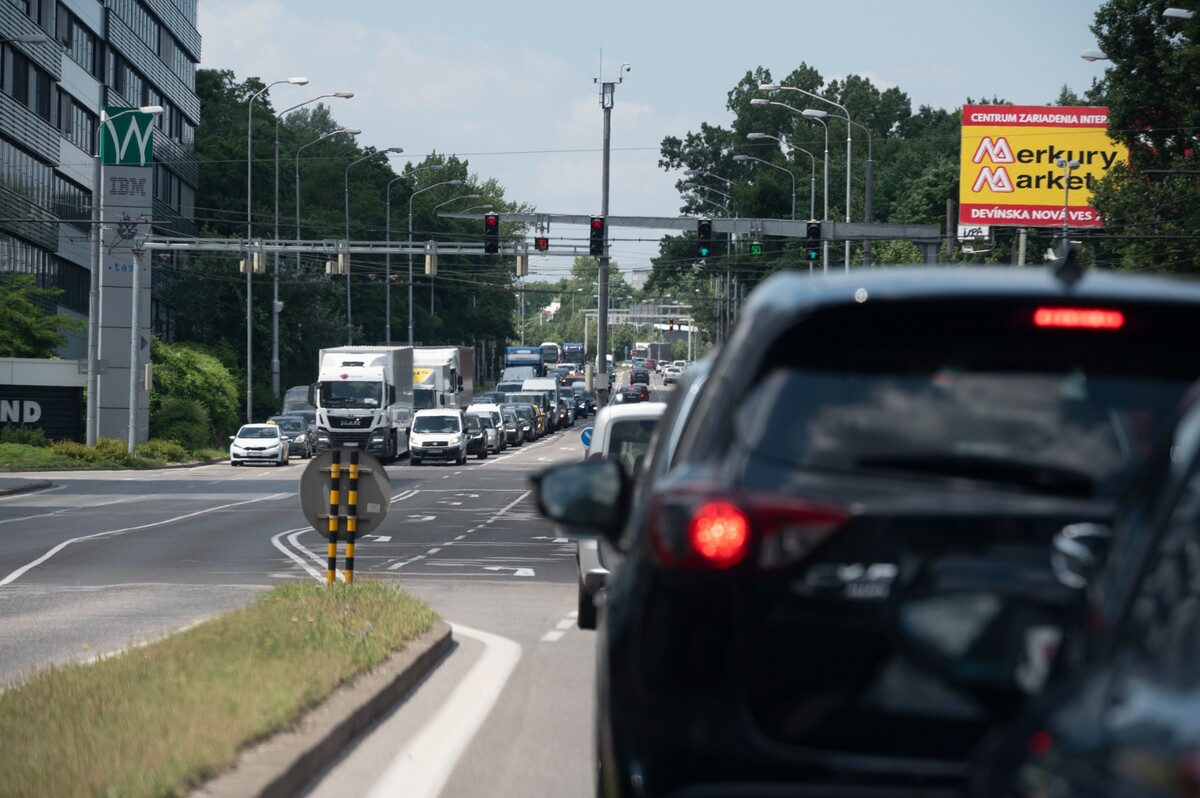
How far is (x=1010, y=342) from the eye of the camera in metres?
3.85

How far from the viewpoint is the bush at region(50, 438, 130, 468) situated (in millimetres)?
53656

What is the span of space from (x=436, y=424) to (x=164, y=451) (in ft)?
27.9

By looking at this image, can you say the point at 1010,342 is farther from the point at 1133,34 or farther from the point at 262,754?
the point at 1133,34

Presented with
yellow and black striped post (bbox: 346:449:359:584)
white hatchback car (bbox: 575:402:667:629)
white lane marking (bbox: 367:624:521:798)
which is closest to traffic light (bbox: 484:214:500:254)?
white hatchback car (bbox: 575:402:667:629)

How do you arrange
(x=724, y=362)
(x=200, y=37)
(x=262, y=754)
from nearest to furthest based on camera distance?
(x=724, y=362)
(x=262, y=754)
(x=200, y=37)

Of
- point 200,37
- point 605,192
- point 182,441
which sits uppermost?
point 200,37

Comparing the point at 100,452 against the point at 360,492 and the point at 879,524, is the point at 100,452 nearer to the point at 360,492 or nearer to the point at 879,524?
the point at 360,492

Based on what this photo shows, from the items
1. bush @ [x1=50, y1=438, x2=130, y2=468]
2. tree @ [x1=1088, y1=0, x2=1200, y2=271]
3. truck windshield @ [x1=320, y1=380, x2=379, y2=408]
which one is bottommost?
bush @ [x1=50, y1=438, x2=130, y2=468]

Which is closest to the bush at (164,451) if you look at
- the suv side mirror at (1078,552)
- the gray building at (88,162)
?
the gray building at (88,162)

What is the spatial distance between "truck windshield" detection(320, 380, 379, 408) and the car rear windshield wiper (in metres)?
53.2

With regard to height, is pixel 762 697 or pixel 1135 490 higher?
pixel 1135 490

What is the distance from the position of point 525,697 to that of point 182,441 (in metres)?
53.5

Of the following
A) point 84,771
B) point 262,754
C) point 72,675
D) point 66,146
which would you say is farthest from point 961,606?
point 66,146

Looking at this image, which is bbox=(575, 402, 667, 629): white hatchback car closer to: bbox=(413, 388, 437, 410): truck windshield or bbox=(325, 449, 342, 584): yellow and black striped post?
bbox=(325, 449, 342, 584): yellow and black striped post
